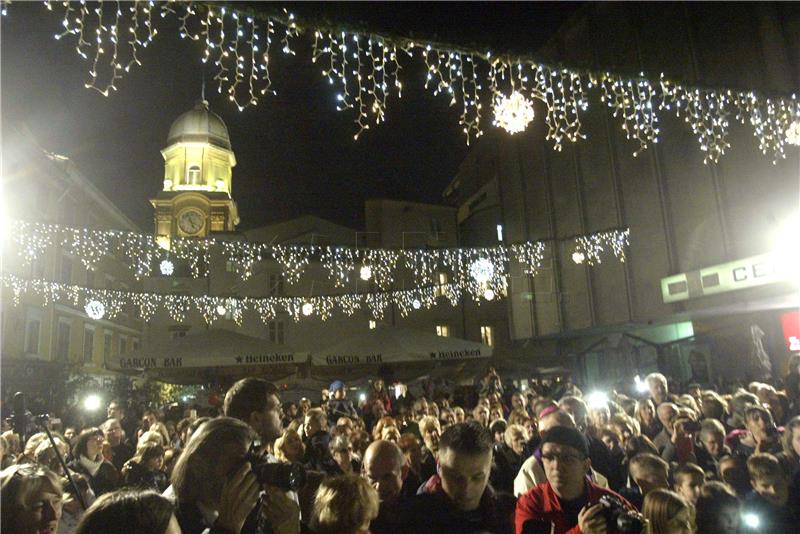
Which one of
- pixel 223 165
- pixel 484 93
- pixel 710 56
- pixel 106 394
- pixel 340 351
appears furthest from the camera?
pixel 223 165

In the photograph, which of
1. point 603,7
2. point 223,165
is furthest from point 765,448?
point 223,165

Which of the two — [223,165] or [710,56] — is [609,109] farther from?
[223,165]

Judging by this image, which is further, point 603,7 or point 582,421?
point 603,7

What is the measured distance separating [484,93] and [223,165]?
91.8ft

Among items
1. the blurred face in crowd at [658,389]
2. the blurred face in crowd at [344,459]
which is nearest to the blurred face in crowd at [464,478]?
the blurred face in crowd at [344,459]

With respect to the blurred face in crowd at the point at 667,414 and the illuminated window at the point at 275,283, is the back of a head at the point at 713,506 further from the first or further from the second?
the illuminated window at the point at 275,283

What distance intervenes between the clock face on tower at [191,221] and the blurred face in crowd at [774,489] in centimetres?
4123

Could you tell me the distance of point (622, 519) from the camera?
2.57 m

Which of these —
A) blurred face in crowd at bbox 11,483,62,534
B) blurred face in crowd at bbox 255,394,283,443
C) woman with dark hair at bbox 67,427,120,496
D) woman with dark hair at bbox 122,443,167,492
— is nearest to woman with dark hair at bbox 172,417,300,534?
blurred face in crowd at bbox 11,483,62,534

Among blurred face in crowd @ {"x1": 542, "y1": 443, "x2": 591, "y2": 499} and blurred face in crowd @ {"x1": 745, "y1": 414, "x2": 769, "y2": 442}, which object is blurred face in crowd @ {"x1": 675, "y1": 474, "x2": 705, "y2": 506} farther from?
blurred face in crowd @ {"x1": 745, "y1": 414, "x2": 769, "y2": 442}

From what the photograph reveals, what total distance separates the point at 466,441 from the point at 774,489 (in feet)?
9.75

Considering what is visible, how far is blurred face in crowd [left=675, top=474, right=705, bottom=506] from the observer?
420 centimetres

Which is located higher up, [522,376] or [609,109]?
[609,109]

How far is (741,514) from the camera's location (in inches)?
163
